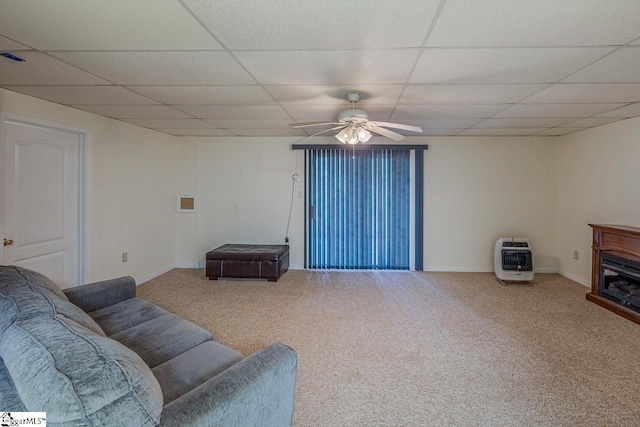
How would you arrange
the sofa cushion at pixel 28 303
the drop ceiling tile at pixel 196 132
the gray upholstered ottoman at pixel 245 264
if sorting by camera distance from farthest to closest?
the drop ceiling tile at pixel 196 132, the gray upholstered ottoman at pixel 245 264, the sofa cushion at pixel 28 303

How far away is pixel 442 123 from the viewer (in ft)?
13.2

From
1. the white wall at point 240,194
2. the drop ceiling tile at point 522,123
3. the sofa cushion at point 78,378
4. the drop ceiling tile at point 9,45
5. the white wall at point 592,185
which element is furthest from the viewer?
the white wall at point 240,194

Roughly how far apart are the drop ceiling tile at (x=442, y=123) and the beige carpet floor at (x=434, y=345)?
2323mm

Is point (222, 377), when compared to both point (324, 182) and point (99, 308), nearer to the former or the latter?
point (99, 308)

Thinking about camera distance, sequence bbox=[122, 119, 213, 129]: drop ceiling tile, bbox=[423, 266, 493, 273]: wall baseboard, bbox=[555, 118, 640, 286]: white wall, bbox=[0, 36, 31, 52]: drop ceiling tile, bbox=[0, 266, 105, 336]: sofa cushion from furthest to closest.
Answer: bbox=[423, 266, 493, 273]: wall baseboard < bbox=[122, 119, 213, 129]: drop ceiling tile < bbox=[555, 118, 640, 286]: white wall < bbox=[0, 36, 31, 52]: drop ceiling tile < bbox=[0, 266, 105, 336]: sofa cushion

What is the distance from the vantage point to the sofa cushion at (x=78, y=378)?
0.84 metres

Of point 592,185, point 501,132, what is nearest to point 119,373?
point 501,132

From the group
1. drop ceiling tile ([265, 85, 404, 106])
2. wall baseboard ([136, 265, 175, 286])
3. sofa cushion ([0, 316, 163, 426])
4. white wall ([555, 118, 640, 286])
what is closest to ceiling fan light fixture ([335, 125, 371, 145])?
drop ceiling tile ([265, 85, 404, 106])

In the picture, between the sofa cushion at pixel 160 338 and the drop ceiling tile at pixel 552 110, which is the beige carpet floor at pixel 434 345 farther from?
the drop ceiling tile at pixel 552 110

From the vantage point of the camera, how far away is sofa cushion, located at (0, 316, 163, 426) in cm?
84

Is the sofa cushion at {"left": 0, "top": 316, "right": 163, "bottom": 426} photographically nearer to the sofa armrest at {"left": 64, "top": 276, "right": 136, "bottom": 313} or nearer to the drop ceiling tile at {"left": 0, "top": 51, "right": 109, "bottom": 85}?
the sofa armrest at {"left": 64, "top": 276, "right": 136, "bottom": 313}

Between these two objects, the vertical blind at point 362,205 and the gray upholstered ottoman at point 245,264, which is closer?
the gray upholstered ottoman at point 245,264

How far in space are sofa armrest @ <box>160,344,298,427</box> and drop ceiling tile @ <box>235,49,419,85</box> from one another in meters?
1.87

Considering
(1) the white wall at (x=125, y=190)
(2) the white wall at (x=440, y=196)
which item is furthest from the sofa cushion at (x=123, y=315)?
(2) the white wall at (x=440, y=196)
